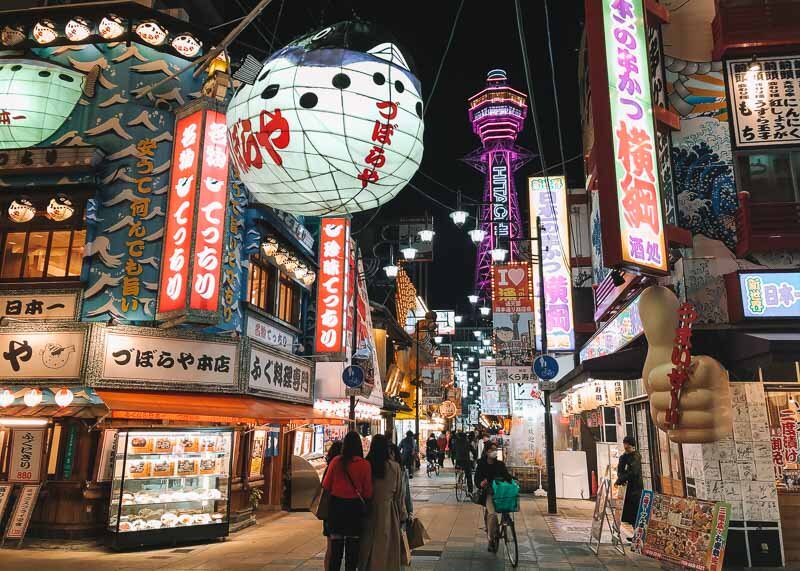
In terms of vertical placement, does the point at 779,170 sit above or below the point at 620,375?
above

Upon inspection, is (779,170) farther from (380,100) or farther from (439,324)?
(439,324)

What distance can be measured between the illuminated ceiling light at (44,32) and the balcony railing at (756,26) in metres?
15.9

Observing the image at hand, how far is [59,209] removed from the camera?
13930mm

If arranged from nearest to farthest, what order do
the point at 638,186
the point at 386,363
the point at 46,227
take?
the point at 638,186 < the point at 46,227 < the point at 386,363

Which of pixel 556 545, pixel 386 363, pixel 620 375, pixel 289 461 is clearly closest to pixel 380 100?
pixel 620 375

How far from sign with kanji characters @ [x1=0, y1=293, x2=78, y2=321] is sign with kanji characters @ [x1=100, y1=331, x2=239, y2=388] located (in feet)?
5.16

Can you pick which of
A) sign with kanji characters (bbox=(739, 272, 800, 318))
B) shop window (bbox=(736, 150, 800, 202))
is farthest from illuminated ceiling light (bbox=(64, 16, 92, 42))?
sign with kanji characters (bbox=(739, 272, 800, 318))

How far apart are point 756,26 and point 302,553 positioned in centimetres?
1350

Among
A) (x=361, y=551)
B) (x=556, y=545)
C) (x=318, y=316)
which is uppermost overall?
(x=318, y=316)

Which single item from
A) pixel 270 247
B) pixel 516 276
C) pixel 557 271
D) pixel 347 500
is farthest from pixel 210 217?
pixel 516 276

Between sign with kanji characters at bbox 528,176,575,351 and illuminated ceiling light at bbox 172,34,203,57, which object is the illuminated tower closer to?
sign with kanji characters at bbox 528,176,575,351

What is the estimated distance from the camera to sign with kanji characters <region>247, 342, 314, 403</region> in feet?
49.6

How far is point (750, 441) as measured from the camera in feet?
33.9

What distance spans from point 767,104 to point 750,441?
6.30 meters
